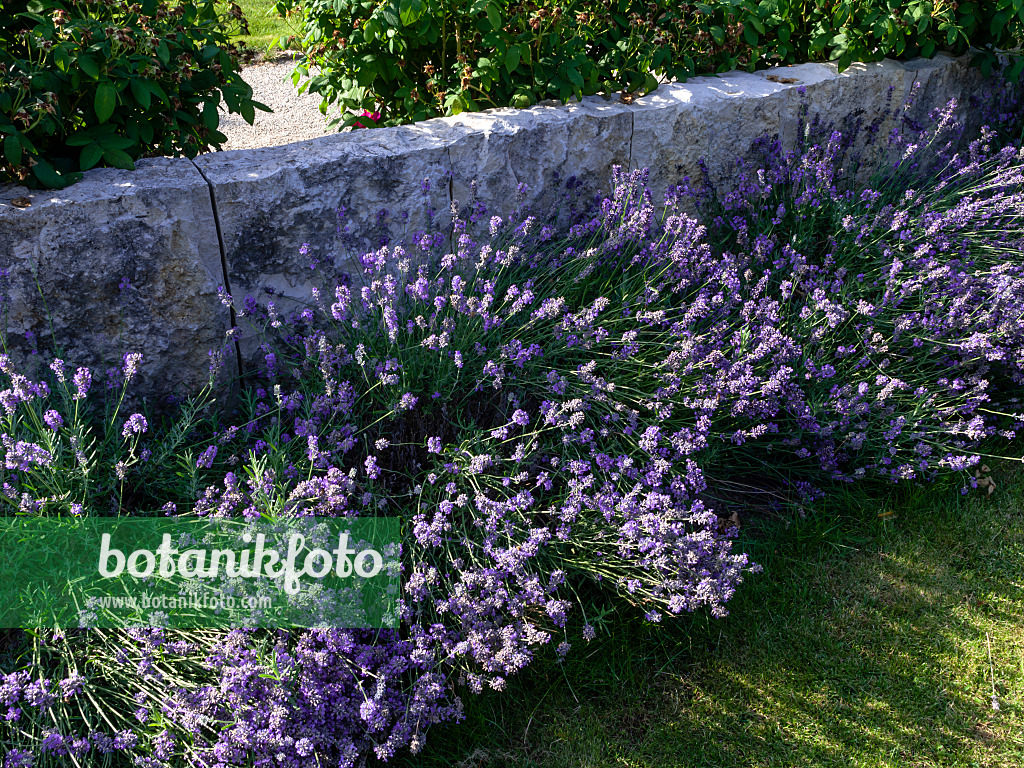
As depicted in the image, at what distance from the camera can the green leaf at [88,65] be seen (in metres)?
2.51

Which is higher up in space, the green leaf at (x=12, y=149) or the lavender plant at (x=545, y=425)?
the green leaf at (x=12, y=149)

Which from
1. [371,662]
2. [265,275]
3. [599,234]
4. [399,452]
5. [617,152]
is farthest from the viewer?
[617,152]

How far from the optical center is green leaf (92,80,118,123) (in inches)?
101

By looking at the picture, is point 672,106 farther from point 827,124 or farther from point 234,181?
point 234,181

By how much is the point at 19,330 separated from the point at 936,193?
3787 millimetres

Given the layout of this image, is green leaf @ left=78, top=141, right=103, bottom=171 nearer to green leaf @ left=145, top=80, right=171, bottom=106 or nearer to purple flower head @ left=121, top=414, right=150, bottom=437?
green leaf @ left=145, top=80, right=171, bottom=106

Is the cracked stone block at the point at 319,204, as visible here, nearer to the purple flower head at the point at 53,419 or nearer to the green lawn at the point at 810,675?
the purple flower head at the point at 53,419

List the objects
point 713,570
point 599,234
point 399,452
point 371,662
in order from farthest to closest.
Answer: point 599,234 < point 399,452 < point 713,570 < point 371,662

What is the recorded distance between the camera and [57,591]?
2156mm

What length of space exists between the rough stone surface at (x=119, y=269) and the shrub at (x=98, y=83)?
108 mm

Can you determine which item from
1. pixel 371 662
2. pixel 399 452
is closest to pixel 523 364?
pixel 399 452

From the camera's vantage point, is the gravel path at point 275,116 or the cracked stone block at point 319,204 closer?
the cracked stone block at point 319,204

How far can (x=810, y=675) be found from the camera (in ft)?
8.10

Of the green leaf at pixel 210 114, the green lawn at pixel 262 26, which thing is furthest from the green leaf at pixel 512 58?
the green lawn at pixel 262 26
